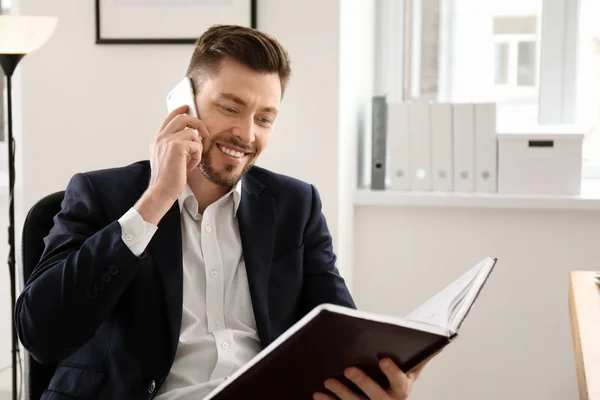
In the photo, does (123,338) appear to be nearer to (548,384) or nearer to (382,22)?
(548,384)

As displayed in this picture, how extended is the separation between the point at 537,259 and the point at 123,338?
1558mm

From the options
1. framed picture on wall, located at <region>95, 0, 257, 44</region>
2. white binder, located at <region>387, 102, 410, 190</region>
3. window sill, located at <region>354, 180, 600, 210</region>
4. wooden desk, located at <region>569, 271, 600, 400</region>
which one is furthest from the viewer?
white binder, located at <region>387, 102, 410, 190</region>

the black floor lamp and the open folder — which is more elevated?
the black floor lamp

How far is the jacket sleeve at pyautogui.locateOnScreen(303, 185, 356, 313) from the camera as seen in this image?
5.51 ft

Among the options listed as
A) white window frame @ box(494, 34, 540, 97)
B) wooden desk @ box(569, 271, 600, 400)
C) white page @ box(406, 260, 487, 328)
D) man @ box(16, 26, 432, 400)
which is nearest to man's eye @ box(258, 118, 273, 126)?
man @ box(16, 26, 432, 400)

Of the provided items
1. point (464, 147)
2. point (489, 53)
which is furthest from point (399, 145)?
point (489, 53)

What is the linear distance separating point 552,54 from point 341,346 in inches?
82.6

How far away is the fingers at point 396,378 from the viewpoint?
1213 millimetres

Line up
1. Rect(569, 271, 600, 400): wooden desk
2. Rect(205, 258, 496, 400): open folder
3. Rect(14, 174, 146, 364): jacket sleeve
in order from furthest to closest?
Rect(14, 174, 146, 364): jacket sleeve, Rect(569, 271, 600, 400): wooden desk, Rect(205, 258, 496, 400): open folder

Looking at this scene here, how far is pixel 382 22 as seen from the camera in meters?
3.02

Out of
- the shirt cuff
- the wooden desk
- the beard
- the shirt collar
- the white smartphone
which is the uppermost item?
the white smartphone

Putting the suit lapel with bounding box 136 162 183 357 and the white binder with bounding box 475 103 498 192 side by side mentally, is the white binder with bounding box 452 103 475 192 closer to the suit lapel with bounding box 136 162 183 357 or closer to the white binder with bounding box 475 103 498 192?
the white binder with bounding box 475 103 498 192

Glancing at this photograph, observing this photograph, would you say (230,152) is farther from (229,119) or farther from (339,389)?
(339,389)

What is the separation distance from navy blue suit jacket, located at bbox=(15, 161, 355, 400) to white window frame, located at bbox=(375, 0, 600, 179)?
138 centimetres
